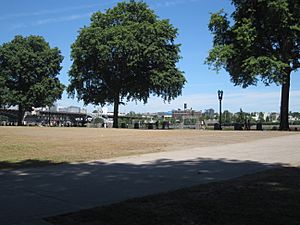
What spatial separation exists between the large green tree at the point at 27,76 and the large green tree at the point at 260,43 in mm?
37279

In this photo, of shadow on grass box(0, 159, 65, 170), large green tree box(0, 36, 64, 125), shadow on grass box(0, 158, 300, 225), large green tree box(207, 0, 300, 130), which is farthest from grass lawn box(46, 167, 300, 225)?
large green tree box(0, 36, 64, 125)

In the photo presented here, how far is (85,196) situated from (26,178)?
2.89 m

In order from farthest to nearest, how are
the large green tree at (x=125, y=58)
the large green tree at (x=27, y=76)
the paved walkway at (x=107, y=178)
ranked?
the large green tree at (x=27, y=76)
the large green tree at (x=125, y=58)
the paved walkway at (x=107, y=178)

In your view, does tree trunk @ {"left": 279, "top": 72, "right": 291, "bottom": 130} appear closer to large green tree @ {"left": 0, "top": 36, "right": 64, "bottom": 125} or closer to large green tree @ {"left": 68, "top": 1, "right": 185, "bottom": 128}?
large green tree @ {"left": 68, "top": 1, "right": 185, "bottom": 128}

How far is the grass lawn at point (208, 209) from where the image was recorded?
5.33m

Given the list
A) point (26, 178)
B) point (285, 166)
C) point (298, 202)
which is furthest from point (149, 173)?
point (298, 202)

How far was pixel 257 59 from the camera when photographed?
36.7 metres

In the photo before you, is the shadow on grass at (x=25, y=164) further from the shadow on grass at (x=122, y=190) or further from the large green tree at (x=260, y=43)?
the large green tree at (x=260, y=43)

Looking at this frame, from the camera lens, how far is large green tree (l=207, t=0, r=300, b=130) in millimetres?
36406

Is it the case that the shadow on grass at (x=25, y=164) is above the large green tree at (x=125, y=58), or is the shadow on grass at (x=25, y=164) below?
below

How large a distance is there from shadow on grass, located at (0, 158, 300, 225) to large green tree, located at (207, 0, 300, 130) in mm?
26272

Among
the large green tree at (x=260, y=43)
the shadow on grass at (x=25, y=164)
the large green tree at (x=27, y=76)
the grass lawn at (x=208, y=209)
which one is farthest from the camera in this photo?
the large green tree at (x=27, y=76)

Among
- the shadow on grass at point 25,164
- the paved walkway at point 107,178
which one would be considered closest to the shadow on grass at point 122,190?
the paved walkway at point 107,178

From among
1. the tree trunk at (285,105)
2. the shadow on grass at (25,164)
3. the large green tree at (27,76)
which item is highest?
the large green tree at (27,76)
